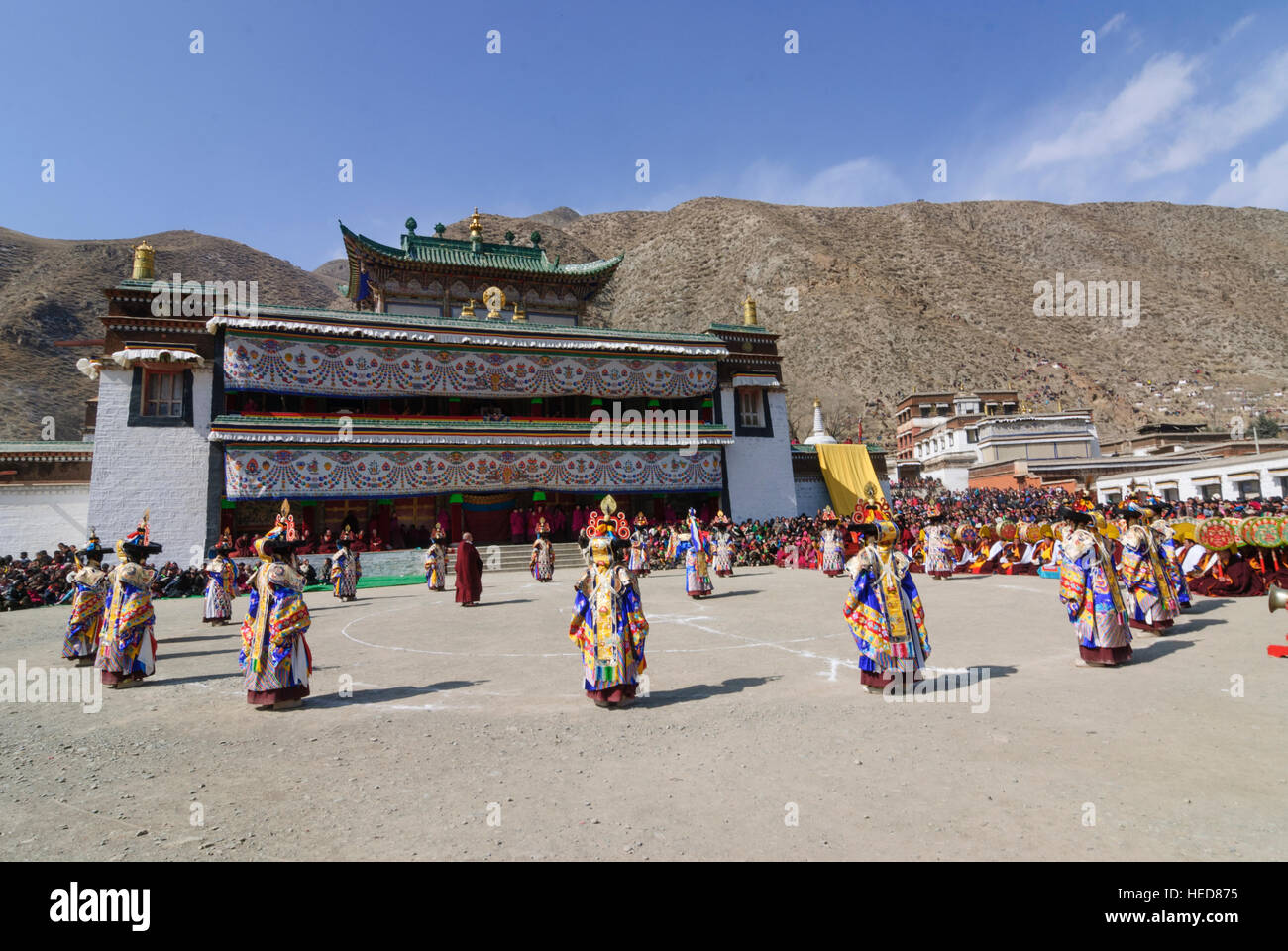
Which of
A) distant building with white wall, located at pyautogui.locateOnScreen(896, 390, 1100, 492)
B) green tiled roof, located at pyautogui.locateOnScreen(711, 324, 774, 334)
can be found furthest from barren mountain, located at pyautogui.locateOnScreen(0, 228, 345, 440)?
distant building with white wall, located at pyautogui.locateOnScreen(896, 390, 1100, 492)

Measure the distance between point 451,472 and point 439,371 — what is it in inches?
167

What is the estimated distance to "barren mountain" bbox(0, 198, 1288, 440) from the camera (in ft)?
226

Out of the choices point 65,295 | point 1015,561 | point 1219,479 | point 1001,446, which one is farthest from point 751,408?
point 65,295

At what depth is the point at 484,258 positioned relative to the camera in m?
34.4

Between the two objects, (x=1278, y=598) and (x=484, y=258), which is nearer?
(x=1278, y=598)

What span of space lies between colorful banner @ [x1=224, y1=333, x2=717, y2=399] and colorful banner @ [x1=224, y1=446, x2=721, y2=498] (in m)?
2.65

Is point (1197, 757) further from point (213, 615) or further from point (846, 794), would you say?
point (213, 615)

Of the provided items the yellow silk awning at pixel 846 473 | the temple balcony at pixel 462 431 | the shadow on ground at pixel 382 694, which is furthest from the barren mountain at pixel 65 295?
the shadow on ground at pixel 382 694

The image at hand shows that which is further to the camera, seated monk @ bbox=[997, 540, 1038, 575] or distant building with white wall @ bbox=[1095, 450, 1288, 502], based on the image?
distant building with white wall @ bbox=[1095, 450, 1288, 502]

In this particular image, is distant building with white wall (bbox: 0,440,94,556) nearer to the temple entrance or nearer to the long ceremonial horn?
the temple entrance

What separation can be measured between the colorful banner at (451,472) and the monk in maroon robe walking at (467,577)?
13.0 metres

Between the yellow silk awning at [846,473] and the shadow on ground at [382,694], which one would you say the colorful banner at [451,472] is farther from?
the shadow on ground at [382,694]

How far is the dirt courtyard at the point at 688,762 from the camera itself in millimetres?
3564

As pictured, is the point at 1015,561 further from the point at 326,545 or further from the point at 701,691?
the point at 326,545
